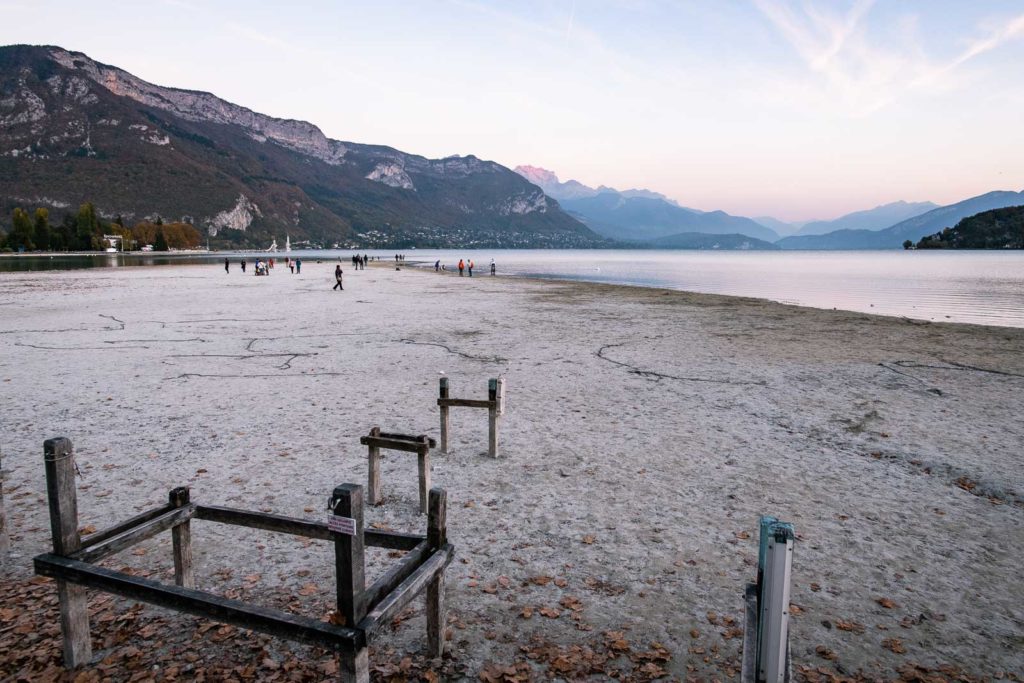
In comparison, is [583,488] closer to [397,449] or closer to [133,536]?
[397,449]

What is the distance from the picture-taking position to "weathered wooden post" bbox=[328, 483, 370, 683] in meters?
3.05

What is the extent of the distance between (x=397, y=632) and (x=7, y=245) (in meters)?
178

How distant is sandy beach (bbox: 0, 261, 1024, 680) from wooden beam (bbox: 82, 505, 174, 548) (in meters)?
0.91

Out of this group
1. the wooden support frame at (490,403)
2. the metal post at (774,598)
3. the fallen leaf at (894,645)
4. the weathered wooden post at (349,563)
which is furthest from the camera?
the wooden support frame at (490,403)

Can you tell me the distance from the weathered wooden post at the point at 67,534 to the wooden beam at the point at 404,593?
223cm

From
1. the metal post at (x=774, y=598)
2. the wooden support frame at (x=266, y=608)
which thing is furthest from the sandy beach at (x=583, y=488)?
the metal post at (x=774, y=598)

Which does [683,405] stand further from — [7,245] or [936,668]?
[7,245]

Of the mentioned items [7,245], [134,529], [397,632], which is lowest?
[397,632]

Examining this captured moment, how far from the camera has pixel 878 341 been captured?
2095 centimetres

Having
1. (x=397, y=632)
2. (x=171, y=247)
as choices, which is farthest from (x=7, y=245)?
(x=397, y=632)

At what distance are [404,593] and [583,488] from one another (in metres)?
4.29

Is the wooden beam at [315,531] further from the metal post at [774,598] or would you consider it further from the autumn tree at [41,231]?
the autumn tree at [41,231]

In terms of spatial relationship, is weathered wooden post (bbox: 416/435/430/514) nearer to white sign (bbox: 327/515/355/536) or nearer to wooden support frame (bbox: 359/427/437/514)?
wooden support frame (bbox: 359/427/437/514)

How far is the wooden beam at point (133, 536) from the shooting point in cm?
393
